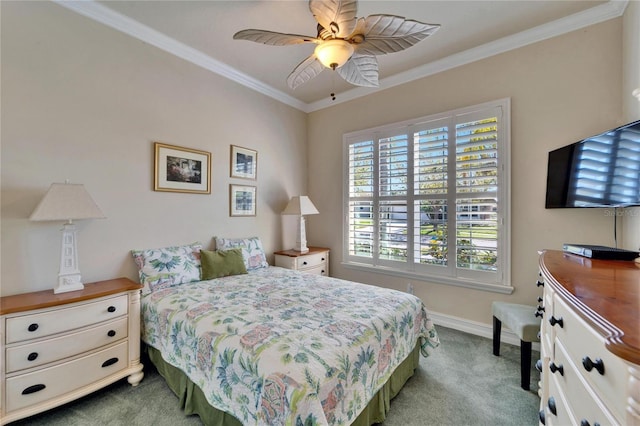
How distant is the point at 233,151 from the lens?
3.16m

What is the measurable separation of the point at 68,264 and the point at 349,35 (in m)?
2.49

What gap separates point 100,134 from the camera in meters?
2.19

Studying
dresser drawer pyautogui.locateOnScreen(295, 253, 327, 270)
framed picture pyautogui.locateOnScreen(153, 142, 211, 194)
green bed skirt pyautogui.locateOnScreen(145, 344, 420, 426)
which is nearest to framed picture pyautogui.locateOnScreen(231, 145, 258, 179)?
framed picture pyautogui.locateOnScreen(153, 142, 211, 194)

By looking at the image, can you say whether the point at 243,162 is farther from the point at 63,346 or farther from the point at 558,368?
the point at 558,368

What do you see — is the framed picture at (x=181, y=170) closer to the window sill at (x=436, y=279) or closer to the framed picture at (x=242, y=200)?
the framed picture at (x=242, y=200)

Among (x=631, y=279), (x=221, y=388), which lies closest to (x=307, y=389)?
(x=221, y=388)

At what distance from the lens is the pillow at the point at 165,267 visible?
2.26 meters

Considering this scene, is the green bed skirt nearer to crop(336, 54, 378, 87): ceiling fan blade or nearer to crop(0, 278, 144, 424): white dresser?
crop(0, 278, 144, 424): white dresser

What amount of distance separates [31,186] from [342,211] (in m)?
3.08

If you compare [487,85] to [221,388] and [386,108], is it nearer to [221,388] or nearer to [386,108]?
[386,108]

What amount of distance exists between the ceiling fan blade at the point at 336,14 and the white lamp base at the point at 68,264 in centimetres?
221

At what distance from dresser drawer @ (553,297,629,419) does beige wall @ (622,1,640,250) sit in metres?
1.55

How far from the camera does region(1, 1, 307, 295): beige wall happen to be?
1840mm

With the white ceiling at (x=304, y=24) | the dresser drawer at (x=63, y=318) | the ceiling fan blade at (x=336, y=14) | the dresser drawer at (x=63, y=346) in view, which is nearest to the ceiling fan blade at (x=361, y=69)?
the ceiling fan blade at (x=336, y=14)
